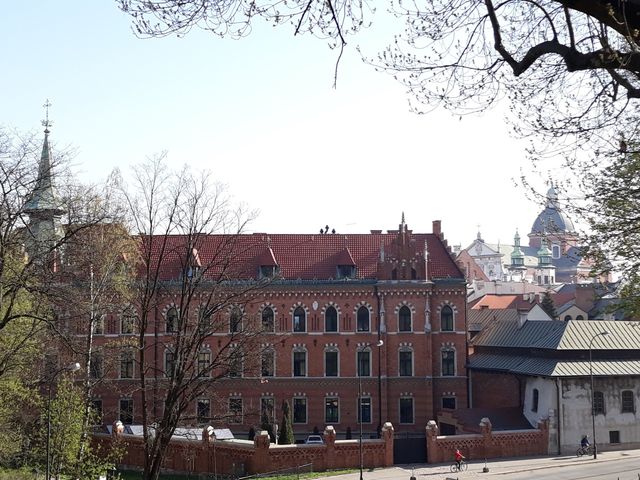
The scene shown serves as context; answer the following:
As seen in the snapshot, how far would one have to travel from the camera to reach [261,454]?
125ft

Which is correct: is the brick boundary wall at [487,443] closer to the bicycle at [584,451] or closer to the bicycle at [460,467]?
the bicycle at [584,451]

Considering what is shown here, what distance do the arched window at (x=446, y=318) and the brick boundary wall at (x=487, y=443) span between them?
357 inches

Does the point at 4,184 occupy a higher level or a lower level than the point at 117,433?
higher

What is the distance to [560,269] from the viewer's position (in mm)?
179125

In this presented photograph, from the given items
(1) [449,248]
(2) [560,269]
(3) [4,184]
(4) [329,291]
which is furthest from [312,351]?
(2) [560,269]

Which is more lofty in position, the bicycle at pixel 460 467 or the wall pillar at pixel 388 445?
the wall pillar at pixel 388 445

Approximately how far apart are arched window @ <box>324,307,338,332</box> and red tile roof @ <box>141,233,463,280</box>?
220 centimetres

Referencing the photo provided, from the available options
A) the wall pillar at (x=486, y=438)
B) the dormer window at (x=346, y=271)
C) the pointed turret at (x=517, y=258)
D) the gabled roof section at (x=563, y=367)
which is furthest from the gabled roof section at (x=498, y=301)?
the pointed turret at (x=517, y=258)

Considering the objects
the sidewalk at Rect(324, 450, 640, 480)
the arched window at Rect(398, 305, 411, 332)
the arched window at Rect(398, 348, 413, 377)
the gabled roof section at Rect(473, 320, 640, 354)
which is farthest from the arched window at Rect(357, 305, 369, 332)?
the sidewalk at Rect(324, 450, 640, 480)

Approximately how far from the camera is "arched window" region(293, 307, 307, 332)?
50.1 metres

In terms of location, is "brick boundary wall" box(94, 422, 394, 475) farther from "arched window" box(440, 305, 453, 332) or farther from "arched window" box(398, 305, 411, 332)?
"arched window" box(440, 305, 453, 332)

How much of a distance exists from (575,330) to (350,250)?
50.8ft

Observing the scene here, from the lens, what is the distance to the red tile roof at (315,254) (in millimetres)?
50969

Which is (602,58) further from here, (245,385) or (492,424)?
(245,385)
